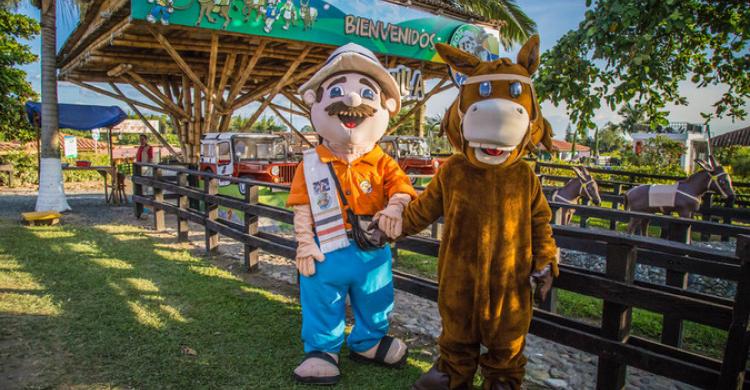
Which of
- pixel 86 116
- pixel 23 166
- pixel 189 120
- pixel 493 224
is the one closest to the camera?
pixel 493 224

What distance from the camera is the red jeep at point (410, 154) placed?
46.5 feet

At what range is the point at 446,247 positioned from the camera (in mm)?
2484

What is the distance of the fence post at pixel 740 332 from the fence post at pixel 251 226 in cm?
447

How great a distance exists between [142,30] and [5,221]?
14.0 ft

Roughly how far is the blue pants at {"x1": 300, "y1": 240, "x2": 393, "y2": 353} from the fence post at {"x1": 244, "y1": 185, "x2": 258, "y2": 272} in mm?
2611

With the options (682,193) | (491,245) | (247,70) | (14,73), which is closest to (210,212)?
(491,245)

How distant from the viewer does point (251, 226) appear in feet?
18.0

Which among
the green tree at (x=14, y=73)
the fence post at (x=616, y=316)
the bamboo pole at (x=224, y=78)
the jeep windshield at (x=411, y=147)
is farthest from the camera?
the jeep windshield at (x=411, y=147)

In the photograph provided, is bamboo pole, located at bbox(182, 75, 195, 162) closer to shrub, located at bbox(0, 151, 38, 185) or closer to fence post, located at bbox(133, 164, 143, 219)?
fence post, located at bbox(133, 164, 143, 219)

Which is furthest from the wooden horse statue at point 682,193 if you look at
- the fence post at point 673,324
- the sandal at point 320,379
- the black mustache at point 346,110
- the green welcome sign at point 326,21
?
the sandal at point 320,379

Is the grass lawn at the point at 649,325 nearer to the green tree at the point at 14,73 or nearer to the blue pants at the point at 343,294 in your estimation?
the blue pants at the point at 343,294

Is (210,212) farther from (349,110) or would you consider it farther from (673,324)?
(673,324)

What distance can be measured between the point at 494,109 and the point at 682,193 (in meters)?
6.35

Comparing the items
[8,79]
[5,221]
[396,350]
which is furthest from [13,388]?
[8,79]
